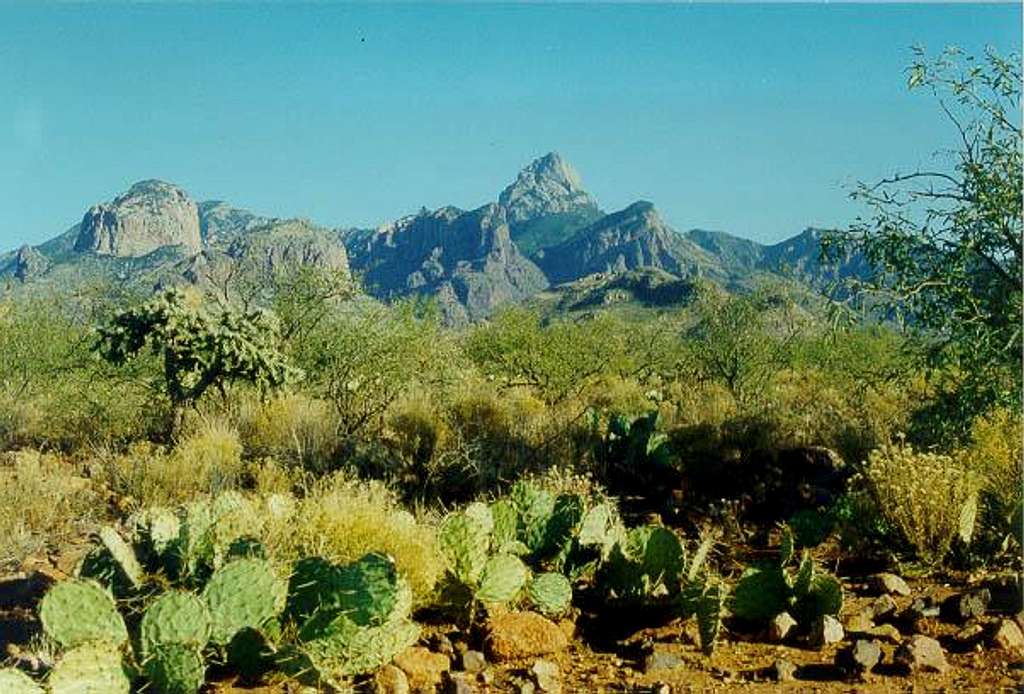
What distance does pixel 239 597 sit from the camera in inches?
197

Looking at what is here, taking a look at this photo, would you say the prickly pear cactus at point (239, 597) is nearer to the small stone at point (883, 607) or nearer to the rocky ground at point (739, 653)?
the rocky ground at point (739, 653)

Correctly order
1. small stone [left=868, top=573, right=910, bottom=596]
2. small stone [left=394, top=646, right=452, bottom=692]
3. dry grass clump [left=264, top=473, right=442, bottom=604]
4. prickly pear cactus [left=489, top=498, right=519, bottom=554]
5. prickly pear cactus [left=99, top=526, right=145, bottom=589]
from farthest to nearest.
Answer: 1. prickly pear cactus [left=489, top=498, right=519, bottom=554]
2. small stone [left=868, top=573, right=910, bottom=596]
3. dry grass clump [left=264, top=473, right=442, bottom=604]
4. prickly pear cactus [left=99, top=526, right=145, bottom=589]
5. small stone [left=394, top=646, right=452, bottom=692]

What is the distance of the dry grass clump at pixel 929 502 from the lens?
264 inches

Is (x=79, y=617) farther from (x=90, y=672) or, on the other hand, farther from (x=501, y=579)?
(x=501, y=579)

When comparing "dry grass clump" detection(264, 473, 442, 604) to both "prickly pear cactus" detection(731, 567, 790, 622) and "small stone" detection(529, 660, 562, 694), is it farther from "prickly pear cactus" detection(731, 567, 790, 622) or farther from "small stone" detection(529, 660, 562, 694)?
"prickly pear cactus" detection(731, 567, 790, 622)

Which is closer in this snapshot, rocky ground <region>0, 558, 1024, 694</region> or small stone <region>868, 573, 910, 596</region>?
rocky ground <region>0, 558, 1024, 694</region>

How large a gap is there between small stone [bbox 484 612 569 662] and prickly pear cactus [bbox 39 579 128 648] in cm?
207

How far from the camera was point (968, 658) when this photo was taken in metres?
5.17

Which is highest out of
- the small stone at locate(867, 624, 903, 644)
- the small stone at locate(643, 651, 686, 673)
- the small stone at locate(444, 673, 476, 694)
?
the small stone at locate(867, 624, 903, 644)

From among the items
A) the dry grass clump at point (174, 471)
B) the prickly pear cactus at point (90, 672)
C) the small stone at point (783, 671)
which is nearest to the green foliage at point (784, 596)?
the small stone at point (783, 671)

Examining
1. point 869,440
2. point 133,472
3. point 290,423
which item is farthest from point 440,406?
point 869,440

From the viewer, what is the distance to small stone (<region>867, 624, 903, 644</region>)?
5.53 m

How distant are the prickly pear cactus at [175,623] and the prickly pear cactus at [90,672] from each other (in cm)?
18

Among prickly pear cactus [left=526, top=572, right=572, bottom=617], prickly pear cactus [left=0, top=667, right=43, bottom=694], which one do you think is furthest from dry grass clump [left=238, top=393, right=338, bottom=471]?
prickly pear cactus [left=0, top=667, right=43, bottom=694]
